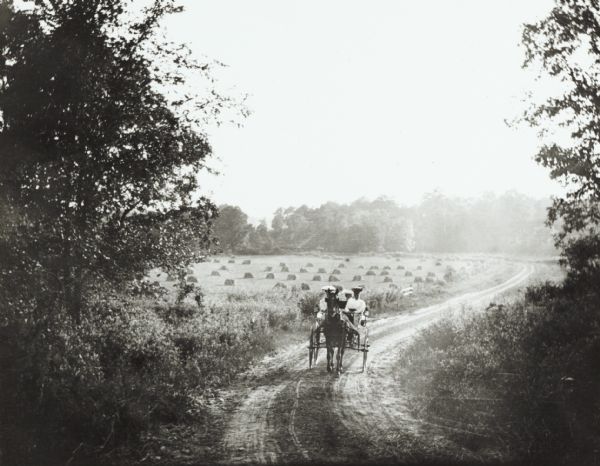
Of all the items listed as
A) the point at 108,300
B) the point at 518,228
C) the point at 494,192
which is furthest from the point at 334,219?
the point at 108,300

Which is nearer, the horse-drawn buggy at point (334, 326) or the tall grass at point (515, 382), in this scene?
the tall grass at point (515, 382)

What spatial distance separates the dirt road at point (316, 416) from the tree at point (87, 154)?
174 inches

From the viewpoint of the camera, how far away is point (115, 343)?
11914 mm

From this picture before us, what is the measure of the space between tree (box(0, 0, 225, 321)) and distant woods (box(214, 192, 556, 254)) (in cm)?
6156

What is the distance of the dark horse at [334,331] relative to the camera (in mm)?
12320

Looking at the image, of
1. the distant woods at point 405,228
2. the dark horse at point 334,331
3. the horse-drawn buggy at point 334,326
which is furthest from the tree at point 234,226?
the dark horse at point 334,331

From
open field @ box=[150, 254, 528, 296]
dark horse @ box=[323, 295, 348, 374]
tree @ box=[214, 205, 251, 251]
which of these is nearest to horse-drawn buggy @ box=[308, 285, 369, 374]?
dark horse @ box=[323, 295, 348, 374]

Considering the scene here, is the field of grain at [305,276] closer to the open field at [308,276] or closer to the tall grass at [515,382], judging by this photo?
the open field at [308,276]

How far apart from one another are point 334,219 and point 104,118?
93300 mm

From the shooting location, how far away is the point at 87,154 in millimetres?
9984

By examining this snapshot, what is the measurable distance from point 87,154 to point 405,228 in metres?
88.4

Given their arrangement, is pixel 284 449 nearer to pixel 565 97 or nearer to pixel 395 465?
pixel 395 465

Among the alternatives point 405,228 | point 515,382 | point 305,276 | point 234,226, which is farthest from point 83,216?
point 405,228

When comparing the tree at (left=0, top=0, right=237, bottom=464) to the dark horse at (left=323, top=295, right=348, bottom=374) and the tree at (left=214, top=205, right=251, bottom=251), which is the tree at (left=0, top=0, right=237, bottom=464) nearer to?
the dark horse at (left=323, top=295, right=348, bottom=374)
